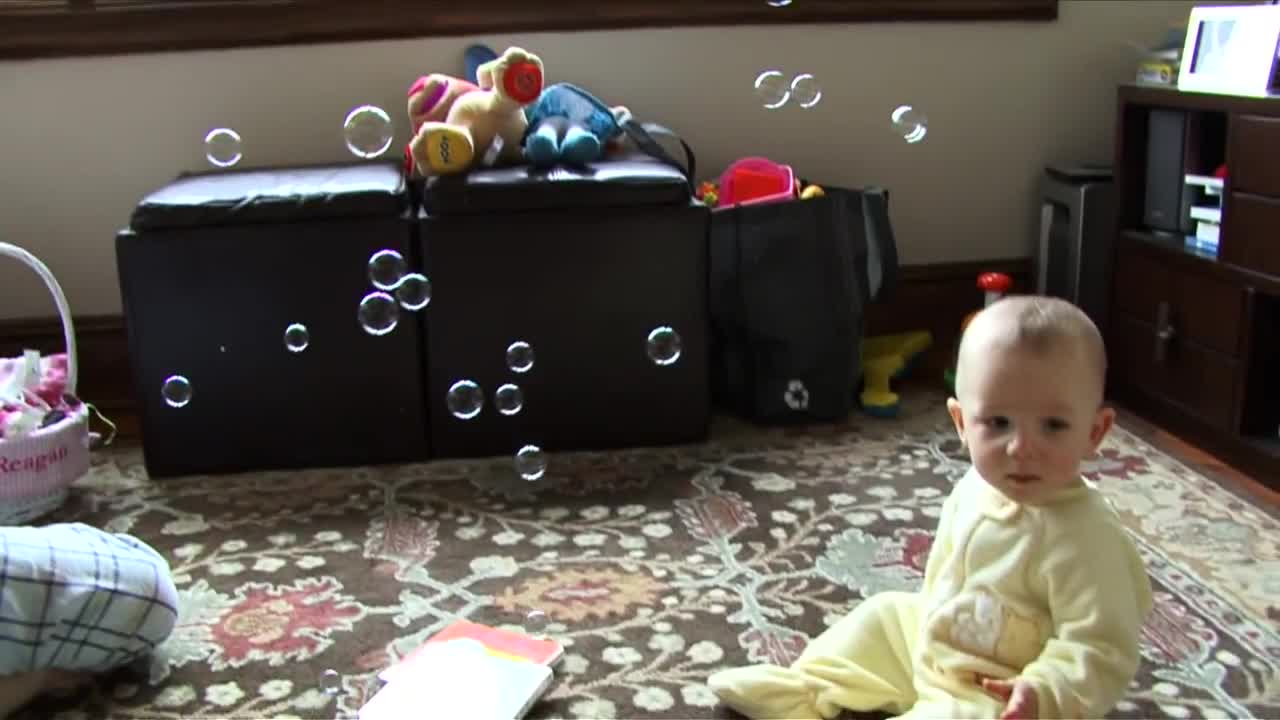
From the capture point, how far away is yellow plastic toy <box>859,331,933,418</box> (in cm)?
263

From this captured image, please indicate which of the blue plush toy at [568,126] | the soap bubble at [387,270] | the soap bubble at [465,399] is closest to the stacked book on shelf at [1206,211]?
the blue plush toy at [568,126]

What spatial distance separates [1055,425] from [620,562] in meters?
0.84

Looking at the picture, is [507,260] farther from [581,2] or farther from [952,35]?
[952,35]

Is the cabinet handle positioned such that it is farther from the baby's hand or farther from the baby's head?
the baby's hand

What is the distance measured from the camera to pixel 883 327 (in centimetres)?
303

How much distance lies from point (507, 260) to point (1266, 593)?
1.35 m

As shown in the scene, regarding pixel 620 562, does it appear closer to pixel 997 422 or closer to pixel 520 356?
pixel 520 356

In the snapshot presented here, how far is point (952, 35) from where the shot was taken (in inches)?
115

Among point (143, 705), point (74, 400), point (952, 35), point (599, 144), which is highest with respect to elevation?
point (952, 35)

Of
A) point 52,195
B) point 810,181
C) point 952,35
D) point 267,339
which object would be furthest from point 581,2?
point 52,195

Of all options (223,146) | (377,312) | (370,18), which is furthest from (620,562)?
(370,18)

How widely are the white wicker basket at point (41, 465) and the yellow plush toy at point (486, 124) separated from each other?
0.71 metres

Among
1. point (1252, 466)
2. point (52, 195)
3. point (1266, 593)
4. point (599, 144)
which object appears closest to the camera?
point (1266, 593)

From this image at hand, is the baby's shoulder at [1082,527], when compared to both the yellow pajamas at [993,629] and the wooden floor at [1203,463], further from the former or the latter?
the wooden floor at [1203,463]
